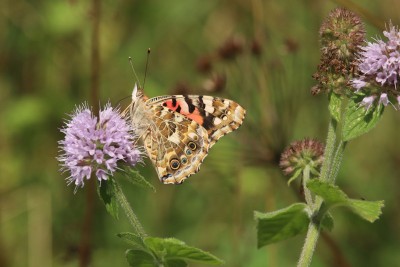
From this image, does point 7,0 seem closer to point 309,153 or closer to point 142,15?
point 142,15

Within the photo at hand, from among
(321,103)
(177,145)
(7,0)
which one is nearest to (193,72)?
(321,103)

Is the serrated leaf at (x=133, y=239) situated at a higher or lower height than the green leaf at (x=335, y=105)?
lower

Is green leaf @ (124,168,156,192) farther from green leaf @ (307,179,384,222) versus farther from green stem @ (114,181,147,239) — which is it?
green leaf @ (307,179,384,222)

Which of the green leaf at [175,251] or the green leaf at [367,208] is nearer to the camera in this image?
the green leaf at [367,208]

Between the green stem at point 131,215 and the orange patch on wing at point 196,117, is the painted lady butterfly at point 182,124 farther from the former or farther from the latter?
the green stem at point 131,215

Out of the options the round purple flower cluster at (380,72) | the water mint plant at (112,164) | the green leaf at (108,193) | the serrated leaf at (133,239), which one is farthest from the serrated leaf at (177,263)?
the round purple flower cluster at (380,72)

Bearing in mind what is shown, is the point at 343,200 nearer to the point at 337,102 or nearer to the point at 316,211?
the point at 316,211
